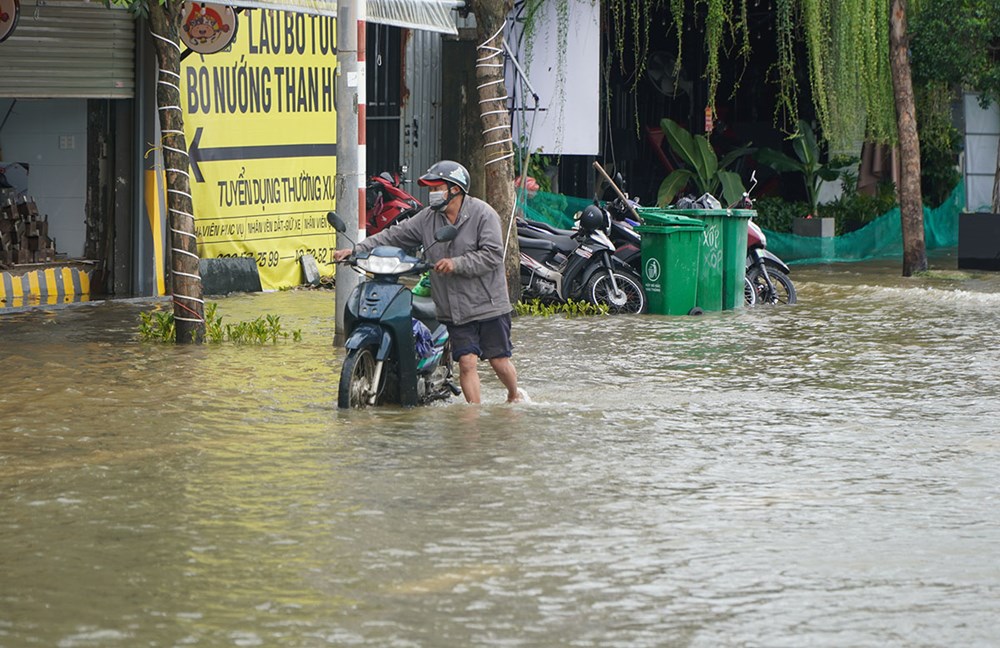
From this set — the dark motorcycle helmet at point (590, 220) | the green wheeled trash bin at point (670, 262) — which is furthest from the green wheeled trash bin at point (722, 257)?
the dark motorcycle helmet at point (590, 220)

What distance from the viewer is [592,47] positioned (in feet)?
71.0

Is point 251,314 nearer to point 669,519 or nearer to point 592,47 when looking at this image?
point 592,47

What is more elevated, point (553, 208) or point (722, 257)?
point (553, 208)

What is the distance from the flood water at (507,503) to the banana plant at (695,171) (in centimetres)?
1234

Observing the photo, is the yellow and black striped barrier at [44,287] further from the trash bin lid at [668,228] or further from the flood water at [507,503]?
the trash bin lid at [668,228]

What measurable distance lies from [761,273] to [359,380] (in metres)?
8.92

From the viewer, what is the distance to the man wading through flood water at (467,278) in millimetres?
10344

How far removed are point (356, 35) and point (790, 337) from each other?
15.7 feet

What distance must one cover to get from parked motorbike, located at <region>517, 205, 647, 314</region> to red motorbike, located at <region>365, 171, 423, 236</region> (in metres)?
2.48

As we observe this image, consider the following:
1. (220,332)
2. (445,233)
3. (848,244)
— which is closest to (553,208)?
(848,244)

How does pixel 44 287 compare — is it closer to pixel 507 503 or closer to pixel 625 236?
pixel 625 236

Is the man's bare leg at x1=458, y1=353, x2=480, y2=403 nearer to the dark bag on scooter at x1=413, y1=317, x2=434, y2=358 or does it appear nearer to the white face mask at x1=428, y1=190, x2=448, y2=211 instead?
the dark bag on scooter at x1=413, y1=317, x2=434, y2=358

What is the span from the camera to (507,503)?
7.73 meters

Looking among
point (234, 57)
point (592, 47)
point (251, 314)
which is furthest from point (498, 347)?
point (592, 47)
